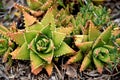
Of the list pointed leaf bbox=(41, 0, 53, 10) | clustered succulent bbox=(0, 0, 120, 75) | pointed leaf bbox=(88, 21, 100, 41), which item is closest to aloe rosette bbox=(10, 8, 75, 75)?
clustered succulent bbox=(0, 0, 120, 75)

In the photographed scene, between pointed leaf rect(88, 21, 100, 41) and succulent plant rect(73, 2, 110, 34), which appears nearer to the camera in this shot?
pointed leaf rect(88, 21, 100, 41)

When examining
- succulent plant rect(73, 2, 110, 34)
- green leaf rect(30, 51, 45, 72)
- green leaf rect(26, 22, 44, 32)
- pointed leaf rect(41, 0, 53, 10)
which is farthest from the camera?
pointed leaf rect(41, 0, 53, 10)

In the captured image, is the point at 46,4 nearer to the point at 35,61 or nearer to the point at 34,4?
the point at 34,4

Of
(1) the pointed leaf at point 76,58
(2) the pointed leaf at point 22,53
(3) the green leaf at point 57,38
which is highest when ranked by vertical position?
(3) the green leaf at point 57,38

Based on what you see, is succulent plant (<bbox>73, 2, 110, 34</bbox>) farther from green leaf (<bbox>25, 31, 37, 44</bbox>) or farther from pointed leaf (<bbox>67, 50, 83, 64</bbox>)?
green leaf (<bbox>25, 31, 37, 44</bbox>)

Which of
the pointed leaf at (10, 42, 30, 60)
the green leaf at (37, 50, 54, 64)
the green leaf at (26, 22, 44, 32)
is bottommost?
the green leaf at (37, 50, 54, 64)

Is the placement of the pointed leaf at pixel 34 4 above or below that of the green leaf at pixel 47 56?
above

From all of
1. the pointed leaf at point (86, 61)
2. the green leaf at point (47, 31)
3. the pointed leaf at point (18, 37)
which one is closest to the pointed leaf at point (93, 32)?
the pointed leaf at point (86, 61)

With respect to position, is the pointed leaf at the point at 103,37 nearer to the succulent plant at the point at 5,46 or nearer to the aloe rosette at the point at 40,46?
the aloe rosette at the point at 40,46
